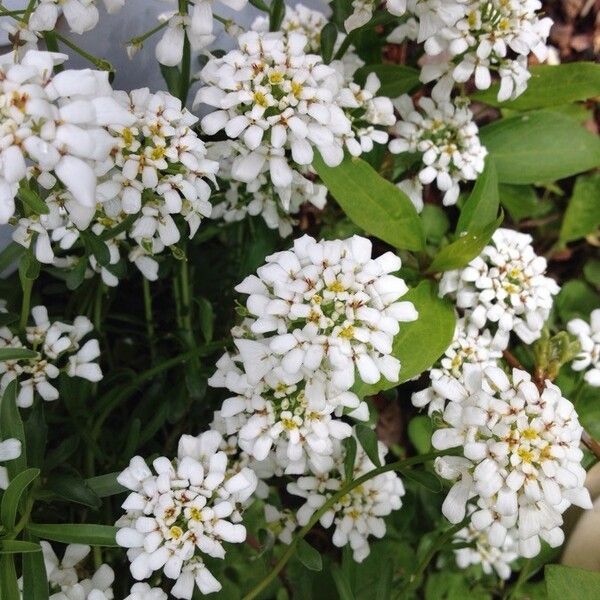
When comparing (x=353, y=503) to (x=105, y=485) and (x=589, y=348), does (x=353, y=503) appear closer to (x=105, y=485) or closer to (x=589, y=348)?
(x=105, y=485)

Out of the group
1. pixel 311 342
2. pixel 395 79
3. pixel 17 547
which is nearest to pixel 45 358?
pixel 17 547

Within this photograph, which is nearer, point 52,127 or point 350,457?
point 52,127

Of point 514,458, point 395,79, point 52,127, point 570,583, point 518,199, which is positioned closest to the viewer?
point 52,127

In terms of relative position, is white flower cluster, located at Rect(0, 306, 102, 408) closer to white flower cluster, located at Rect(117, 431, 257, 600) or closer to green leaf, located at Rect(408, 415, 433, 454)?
white flower cluster, located at Rect(117, 431, 257, 600)

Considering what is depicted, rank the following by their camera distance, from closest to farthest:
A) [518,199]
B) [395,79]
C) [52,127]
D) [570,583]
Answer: [52,127], [570,583], [395,79], [518,199]

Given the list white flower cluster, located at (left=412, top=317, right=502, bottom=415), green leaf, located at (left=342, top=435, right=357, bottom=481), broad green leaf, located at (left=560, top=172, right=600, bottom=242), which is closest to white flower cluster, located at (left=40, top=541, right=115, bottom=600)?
green leaf, located at (left=342, top=435, right=357, bottom=481)

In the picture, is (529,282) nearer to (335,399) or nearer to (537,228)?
(335,399)

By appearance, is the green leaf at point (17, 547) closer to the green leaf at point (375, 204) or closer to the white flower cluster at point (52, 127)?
the white flower cluster at point (52, 127)
